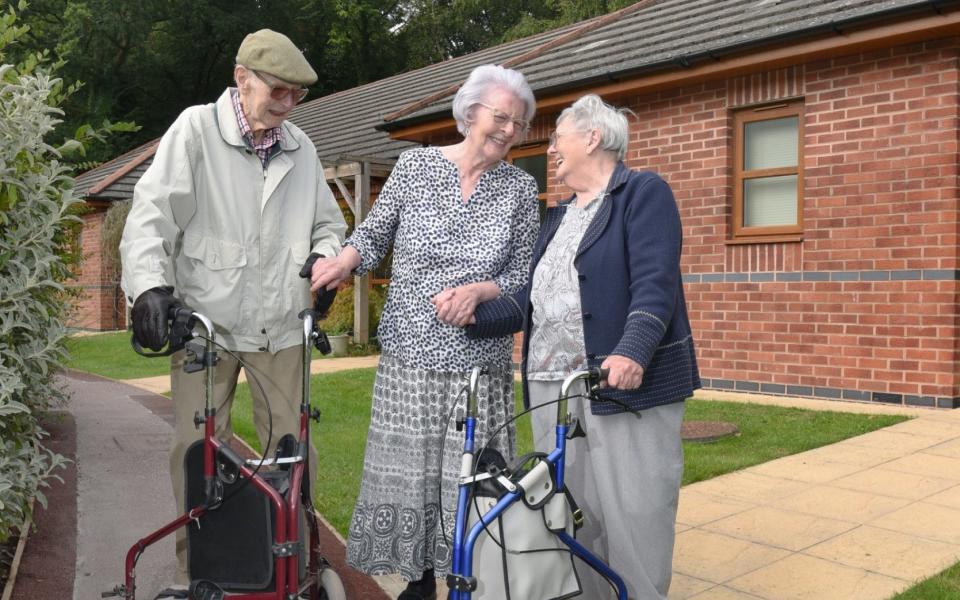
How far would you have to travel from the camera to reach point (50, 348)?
3.71 metres

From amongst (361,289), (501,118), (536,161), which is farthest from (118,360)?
(501,118)

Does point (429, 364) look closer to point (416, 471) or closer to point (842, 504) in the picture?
point (416, 471)

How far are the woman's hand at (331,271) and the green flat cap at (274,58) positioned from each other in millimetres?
617

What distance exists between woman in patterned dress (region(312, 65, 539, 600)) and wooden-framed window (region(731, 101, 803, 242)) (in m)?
6.40

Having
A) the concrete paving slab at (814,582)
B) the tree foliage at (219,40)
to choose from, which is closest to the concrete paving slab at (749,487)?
the concrete paving slab at (814,582)

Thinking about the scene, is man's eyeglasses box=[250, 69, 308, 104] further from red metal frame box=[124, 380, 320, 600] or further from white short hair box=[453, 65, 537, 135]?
red metal frame box=[124, 380, 320, 600]

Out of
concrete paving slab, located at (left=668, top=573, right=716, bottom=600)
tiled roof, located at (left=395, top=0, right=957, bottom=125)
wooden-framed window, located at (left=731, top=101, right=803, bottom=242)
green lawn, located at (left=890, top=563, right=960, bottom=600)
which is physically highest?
tiled roof, located at (left=395, top=0, right=957, bottom=125)

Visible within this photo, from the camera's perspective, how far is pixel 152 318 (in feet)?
9.50

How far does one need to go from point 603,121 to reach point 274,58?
1.11m

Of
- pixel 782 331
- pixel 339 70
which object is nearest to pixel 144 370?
pixel 782 331

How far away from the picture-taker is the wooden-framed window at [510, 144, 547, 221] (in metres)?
12.0

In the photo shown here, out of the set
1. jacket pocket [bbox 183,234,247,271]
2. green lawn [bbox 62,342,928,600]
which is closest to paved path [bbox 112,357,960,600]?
green lawn [bbox 62,342,928,600]

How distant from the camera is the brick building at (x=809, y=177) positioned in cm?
820

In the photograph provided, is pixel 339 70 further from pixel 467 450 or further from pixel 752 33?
pixel 467 450
